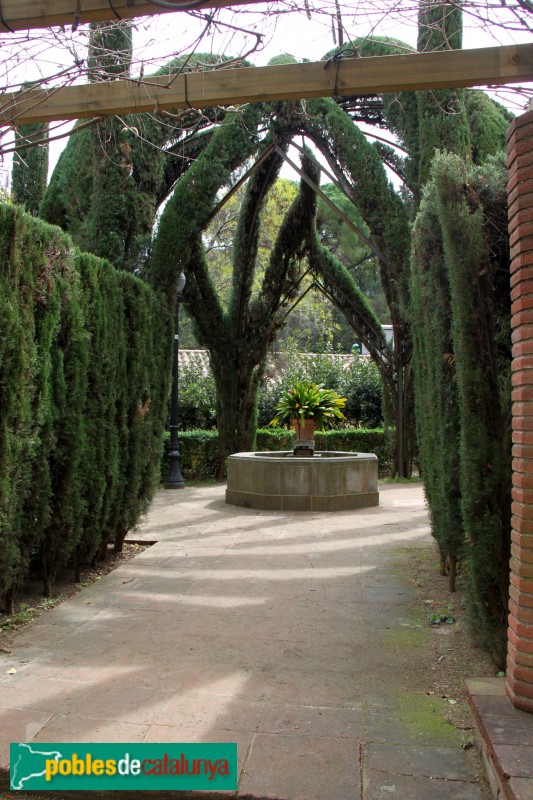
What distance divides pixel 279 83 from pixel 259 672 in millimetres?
3514

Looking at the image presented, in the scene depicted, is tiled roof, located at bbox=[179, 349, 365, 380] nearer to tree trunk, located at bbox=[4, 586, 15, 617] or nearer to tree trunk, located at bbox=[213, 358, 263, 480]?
tree trunk, located at bbox=[213, 358, 263, 480]

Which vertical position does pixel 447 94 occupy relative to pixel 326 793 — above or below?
above

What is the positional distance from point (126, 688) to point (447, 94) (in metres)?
7.56

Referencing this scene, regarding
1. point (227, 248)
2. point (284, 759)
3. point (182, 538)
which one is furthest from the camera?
point (227, 248)

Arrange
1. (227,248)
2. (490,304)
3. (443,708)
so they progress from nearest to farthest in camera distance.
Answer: (443,708) < (490,304) < (227,248)

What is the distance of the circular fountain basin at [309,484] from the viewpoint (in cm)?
904

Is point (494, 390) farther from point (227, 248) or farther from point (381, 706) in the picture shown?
point (227, 248)

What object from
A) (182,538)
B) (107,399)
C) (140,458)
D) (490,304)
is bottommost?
(182,538)

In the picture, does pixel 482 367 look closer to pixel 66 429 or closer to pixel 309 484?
pixel 66 429

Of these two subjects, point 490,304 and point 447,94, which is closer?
point 490,304

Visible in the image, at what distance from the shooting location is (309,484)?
9039 mm

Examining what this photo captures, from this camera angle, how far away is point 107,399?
5.39 m

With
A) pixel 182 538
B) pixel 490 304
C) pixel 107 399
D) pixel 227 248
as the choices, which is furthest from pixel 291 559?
pixel 227 248

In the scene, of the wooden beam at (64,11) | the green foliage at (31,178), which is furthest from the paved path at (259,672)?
the green foliage at (31,178)
